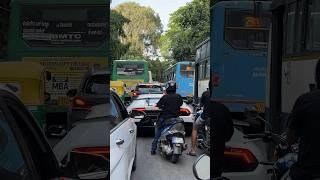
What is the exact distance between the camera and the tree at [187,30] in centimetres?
533

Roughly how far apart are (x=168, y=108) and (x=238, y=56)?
4.18 m

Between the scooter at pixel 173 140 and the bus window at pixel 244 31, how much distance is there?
3.17 metres

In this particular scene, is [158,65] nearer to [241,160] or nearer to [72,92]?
[72,92]

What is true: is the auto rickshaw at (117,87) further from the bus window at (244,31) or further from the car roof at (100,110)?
the bus window at (244,31)

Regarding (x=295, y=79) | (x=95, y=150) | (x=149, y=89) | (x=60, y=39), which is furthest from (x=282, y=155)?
(x=149, y=89)

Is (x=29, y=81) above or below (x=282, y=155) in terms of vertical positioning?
above

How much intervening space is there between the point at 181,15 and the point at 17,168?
322 cm

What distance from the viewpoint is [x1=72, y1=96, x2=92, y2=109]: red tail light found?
6.18m

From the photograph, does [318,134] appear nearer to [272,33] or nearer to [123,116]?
[272,33]

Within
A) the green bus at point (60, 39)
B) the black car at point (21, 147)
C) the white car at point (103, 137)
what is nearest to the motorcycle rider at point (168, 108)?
the white car at point (103, 137)

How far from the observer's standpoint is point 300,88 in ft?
11.7

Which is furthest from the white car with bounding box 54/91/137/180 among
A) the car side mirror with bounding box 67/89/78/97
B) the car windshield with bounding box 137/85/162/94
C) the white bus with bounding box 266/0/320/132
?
the car windshield with bounding box 137/85/162/94

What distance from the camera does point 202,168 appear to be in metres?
3.78

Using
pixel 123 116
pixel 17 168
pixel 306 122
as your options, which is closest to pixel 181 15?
pixel 123 116
